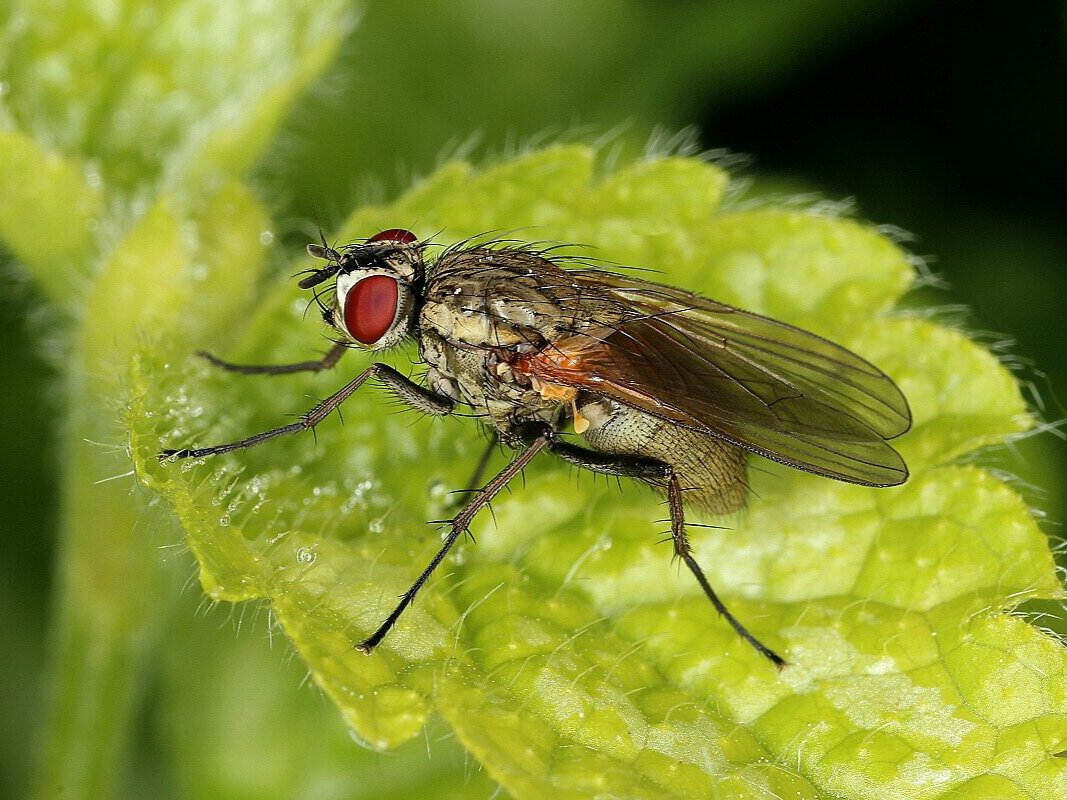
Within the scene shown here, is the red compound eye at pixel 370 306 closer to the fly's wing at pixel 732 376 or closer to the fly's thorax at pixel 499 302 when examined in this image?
the fly's thorax at pixel 499 302

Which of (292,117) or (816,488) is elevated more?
(292,117)

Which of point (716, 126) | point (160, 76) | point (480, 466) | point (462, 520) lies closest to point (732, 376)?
point (480, 466)

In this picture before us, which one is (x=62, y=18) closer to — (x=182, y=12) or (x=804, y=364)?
(x=182, y=12)

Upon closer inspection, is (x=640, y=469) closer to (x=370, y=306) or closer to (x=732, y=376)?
(x=732, y=376)

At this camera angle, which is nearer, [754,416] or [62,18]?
[754,416]

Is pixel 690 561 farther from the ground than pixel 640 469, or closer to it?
closer to it

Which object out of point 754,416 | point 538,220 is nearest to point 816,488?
point 754,416

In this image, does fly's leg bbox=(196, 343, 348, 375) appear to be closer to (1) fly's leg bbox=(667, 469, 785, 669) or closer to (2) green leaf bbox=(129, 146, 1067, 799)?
(2) green leaf bbox=(129, 146, 1067, 799)
